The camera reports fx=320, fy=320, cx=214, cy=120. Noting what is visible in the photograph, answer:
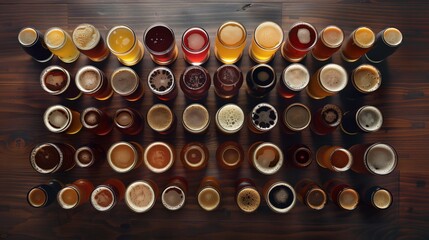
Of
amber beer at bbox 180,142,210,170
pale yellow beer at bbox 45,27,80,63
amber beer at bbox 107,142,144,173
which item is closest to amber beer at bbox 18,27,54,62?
pale yellow beer at bbox 45,27,80,63

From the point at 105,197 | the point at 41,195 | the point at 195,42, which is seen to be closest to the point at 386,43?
the point at 195,42

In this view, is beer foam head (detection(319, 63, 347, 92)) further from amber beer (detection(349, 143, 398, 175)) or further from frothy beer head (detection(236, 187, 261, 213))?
frothy beer head (detection(236, 187, 261, 213))

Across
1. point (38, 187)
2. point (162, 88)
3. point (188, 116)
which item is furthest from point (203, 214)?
point (38, 187)

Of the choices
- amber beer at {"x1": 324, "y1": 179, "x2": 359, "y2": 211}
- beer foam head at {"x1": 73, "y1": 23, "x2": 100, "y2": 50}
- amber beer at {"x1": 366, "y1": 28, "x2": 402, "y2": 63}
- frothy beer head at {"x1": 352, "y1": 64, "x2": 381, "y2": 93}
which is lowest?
amber beer at {"x1": 324, "y1": 179, "x2": 359, "y2": 211}

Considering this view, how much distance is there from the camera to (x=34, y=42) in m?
1.63

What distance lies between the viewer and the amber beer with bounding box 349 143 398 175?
1.57 m

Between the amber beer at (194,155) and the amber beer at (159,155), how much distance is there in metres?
→ 0.07

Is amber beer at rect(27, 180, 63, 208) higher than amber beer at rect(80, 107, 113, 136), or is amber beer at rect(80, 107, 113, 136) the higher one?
amber beer at rect(80, 107, 113, 136)

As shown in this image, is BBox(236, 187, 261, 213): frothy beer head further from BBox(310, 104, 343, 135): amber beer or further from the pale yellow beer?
the pale yellow beer

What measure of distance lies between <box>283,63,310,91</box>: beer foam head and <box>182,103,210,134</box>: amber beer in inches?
17.2

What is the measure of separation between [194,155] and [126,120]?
0.39 meters

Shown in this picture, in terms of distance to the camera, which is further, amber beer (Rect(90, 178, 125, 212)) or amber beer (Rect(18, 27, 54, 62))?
amber beer (Rect(18, 27, 54, 62))

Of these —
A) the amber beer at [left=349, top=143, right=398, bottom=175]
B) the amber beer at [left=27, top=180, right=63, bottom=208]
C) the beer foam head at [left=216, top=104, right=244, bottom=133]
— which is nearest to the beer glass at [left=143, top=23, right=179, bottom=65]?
the beer foam head at [left=216, top=104, right=244, bottom=133]

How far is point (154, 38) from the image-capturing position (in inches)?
61.9
